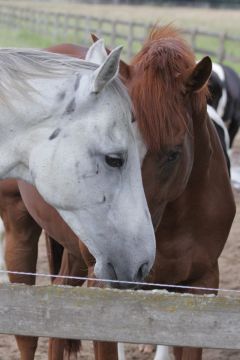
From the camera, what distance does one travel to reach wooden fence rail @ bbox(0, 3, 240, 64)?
17480 millimetres

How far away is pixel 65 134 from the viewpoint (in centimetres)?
268

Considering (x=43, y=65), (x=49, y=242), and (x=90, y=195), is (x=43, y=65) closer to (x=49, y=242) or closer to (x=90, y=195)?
(x=90, y=195)

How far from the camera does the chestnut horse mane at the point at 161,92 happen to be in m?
3.17

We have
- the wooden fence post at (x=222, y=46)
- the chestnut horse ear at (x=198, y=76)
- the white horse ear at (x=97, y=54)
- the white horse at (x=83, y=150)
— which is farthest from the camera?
the wooden fence post at (x=222, y=46)

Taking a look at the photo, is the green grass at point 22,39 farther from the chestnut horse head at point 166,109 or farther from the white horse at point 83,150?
the white horse at point 83,150

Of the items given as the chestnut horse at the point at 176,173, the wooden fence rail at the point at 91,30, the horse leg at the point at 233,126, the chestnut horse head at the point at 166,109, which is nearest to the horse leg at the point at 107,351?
the chestnut horse at the point at 176,173

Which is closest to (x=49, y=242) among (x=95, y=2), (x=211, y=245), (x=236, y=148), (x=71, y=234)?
(x=71, y=234)

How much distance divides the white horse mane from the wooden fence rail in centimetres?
1194

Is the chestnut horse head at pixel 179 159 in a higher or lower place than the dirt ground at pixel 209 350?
higher

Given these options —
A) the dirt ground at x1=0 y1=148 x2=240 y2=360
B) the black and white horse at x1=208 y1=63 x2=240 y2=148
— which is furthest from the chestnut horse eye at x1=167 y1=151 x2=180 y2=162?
the black and white horse at x1=208 y1=63 x2=240 y2=148

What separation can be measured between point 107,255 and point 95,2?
167ft

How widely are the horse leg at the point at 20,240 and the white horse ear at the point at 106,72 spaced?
5.97ft

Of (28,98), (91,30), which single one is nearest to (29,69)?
(28,98)

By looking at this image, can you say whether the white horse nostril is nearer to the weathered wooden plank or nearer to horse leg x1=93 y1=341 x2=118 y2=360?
the weathered wooden plank
